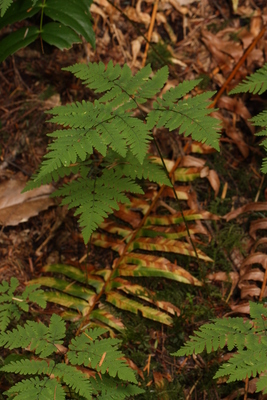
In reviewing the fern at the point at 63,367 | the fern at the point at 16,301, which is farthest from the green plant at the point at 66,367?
the fern at the point at 16,301

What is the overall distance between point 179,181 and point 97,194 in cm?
112

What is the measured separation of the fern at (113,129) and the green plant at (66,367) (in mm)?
630

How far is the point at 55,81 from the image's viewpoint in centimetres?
401

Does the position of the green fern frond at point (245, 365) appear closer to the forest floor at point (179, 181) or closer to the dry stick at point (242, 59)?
Answer: the forest floor at point (179, 181)

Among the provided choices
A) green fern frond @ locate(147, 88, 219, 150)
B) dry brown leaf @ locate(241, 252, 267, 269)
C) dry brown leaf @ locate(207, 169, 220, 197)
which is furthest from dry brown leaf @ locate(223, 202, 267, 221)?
green fern frond @ locate(147, 88, 219, 150)

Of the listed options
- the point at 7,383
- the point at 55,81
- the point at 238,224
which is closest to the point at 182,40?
the point at 55,81

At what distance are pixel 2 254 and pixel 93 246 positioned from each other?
700 mm

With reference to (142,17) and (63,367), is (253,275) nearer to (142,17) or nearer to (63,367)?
(63,367)

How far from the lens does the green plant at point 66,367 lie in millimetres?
2383

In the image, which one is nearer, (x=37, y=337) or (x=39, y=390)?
(x=39, y=390)

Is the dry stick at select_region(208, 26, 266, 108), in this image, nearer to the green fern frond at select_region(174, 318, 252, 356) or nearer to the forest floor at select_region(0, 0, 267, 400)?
the forest floor at select_region(0, 0, 267, 400)

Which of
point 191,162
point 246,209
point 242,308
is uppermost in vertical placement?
point 191,162

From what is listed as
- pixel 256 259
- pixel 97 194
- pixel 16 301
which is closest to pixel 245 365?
pixel 256 259

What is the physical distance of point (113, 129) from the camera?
96.4 inches
